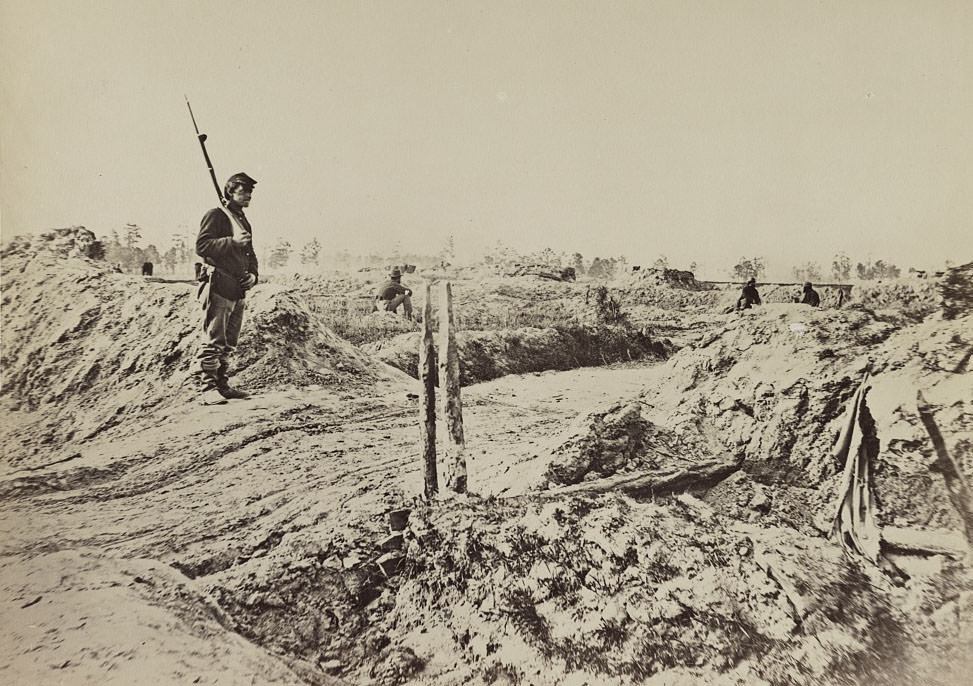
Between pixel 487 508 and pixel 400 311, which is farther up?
pixel 400 311

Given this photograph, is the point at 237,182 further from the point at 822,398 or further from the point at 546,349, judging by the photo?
the point at 822,398

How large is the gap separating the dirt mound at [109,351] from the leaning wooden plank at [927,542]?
3.49 m

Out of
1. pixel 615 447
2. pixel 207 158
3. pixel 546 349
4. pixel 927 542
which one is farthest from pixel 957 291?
pixel 207 158

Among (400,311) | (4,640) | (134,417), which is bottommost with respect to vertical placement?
(4,640)

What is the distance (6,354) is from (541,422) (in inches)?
151

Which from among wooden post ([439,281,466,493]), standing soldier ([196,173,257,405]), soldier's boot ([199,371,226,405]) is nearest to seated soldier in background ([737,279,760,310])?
wooden post ([439,281,466,493])

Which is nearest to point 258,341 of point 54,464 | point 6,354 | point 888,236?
point 54,464

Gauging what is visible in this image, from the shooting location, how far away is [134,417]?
3.57 m

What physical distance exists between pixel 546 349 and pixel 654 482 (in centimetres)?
123

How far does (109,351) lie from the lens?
3910 mm

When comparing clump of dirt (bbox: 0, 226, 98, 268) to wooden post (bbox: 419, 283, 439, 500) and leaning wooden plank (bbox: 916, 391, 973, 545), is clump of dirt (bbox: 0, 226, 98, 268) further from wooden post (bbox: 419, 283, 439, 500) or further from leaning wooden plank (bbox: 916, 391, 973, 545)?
leaning wooden plank (bbox: 916, 391, 973, 545)

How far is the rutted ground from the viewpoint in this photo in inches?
114

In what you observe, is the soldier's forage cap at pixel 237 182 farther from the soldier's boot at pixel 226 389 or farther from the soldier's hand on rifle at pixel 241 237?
the soldier's boot at pixel 226 389

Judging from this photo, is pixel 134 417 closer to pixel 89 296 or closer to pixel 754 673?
pixel 89 296
